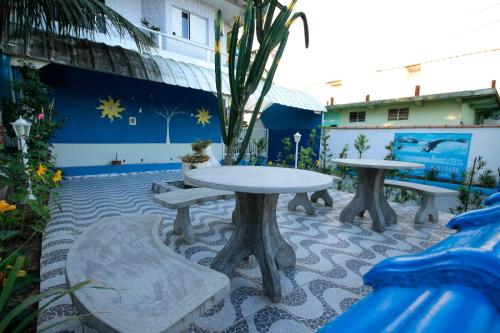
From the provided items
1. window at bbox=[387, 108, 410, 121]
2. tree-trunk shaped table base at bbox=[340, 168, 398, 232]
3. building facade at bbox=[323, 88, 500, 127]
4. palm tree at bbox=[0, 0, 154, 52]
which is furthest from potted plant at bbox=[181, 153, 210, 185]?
window at bbox=[387, 108, 410, 121]

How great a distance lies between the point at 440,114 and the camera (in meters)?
10.5

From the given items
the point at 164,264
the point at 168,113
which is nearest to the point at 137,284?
the point at 164,264

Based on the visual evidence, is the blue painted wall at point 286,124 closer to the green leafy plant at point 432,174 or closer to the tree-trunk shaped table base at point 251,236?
the green leafy plant at point 432,174

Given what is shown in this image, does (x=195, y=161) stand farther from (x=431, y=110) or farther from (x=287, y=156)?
(x=431, y=110)

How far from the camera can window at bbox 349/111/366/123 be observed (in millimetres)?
12942

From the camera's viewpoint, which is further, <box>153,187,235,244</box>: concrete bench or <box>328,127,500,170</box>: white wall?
<box>328,127,500,170</box>: white wall

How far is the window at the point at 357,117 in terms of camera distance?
12942 mm

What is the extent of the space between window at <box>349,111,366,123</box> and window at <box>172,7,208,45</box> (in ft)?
28.8

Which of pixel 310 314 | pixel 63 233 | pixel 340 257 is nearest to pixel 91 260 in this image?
pixel 310 314

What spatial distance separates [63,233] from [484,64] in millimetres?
17351

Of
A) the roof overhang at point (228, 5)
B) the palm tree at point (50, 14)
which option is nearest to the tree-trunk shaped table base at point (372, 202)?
the palm tree at point (50, 14)

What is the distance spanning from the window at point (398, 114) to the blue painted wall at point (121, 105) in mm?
8977

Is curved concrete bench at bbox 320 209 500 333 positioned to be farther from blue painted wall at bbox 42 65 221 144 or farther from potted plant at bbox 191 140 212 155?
blue painted wall at bbox 42 65 221 144

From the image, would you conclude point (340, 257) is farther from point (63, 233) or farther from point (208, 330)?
point (63, 233)
